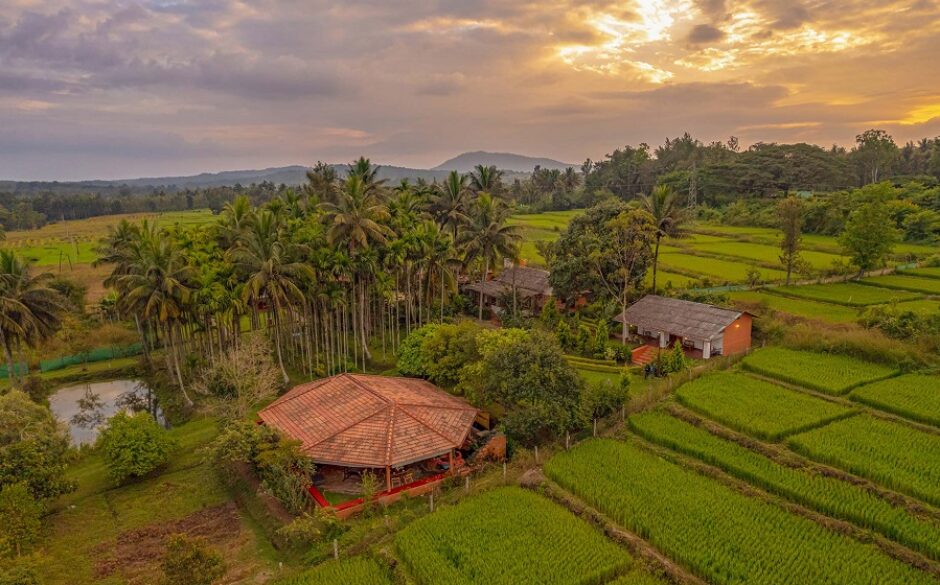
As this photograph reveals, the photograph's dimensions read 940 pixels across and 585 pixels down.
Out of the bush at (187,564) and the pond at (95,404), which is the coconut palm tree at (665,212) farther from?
the pond at (95,404)

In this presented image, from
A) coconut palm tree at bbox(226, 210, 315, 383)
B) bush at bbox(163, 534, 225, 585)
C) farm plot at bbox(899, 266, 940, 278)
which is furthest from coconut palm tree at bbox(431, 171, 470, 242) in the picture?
farm plot at bbox(899, 266, 940, 278)

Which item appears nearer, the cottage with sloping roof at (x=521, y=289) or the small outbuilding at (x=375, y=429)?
the small outbuilding at (x=375, y=429)

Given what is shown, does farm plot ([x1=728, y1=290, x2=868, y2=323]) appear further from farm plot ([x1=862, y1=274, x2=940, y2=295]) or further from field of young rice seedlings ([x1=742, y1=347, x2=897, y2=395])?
farm plot ([x1=862, y1=274, x2=940, y2=295])

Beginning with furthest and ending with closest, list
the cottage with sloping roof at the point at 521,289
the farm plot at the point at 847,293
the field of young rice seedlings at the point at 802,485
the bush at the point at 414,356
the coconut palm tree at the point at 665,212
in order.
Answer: the cottage with sloping roof at the point at 521,289
the coconut palm tree at the point at 665,212
the farm plot at the point at 847,293
the bush at the point at 414,356
the field of young rice seedlings at the point at 802,485

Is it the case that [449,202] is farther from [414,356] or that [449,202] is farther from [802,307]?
[802,307]

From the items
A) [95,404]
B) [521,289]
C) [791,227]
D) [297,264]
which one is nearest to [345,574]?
[297,264]

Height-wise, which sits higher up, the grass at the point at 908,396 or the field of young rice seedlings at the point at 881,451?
the grass at the point at 908,396

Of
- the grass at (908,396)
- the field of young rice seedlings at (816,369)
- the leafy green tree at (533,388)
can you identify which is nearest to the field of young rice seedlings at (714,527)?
the leafy green tree at (533,388)
